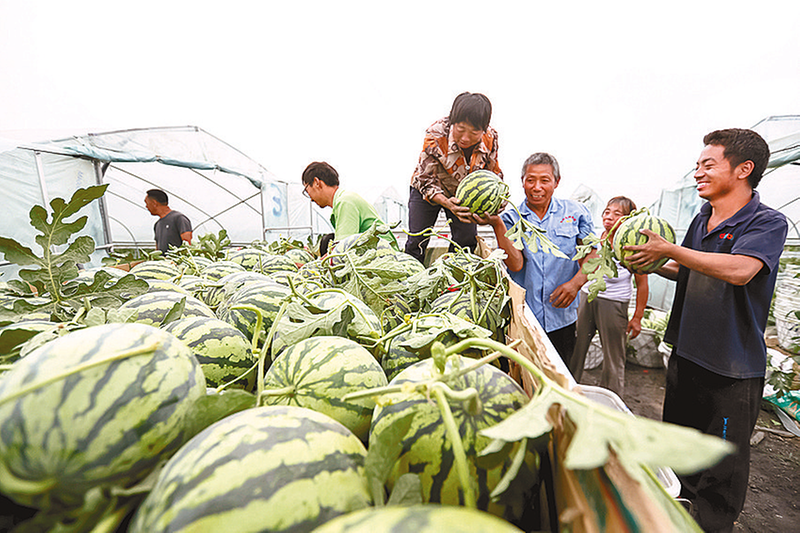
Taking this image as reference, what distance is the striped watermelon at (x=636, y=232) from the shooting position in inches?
79.8

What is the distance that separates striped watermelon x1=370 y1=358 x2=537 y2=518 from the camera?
524mm

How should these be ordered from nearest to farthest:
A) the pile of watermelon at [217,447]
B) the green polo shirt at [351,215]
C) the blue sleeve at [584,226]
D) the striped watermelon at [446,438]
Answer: the pile of watermelon at [217,447]
the striped watermelon at [446,438]
the blue sleeve at [584,226]
the green polo shirt at [351,215]

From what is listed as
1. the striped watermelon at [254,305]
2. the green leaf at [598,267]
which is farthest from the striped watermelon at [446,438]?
the green leaf at [598,267]

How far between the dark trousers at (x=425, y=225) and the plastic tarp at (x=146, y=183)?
5.73m

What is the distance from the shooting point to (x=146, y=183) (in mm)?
9344

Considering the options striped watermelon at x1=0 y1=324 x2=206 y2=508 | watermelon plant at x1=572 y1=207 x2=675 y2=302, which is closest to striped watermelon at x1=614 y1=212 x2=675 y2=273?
watermelon plant at x1=572 y1=207 x2=675 y2=302

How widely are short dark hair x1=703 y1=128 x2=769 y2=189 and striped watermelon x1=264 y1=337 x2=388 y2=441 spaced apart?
2.52m

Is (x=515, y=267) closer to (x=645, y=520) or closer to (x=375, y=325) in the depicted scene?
(x=375, y=325)

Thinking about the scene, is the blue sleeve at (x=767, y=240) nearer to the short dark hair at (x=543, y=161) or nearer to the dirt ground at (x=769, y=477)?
the short dark hair at (x=543, y=161)

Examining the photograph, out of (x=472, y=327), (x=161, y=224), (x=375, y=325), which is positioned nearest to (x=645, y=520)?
(x=472, y=327)

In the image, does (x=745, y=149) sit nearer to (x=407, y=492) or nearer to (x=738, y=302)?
(x=738, y=302)

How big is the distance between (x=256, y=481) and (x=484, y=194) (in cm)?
197

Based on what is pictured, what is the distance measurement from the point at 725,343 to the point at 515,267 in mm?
1306

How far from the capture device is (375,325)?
3.57 ft
